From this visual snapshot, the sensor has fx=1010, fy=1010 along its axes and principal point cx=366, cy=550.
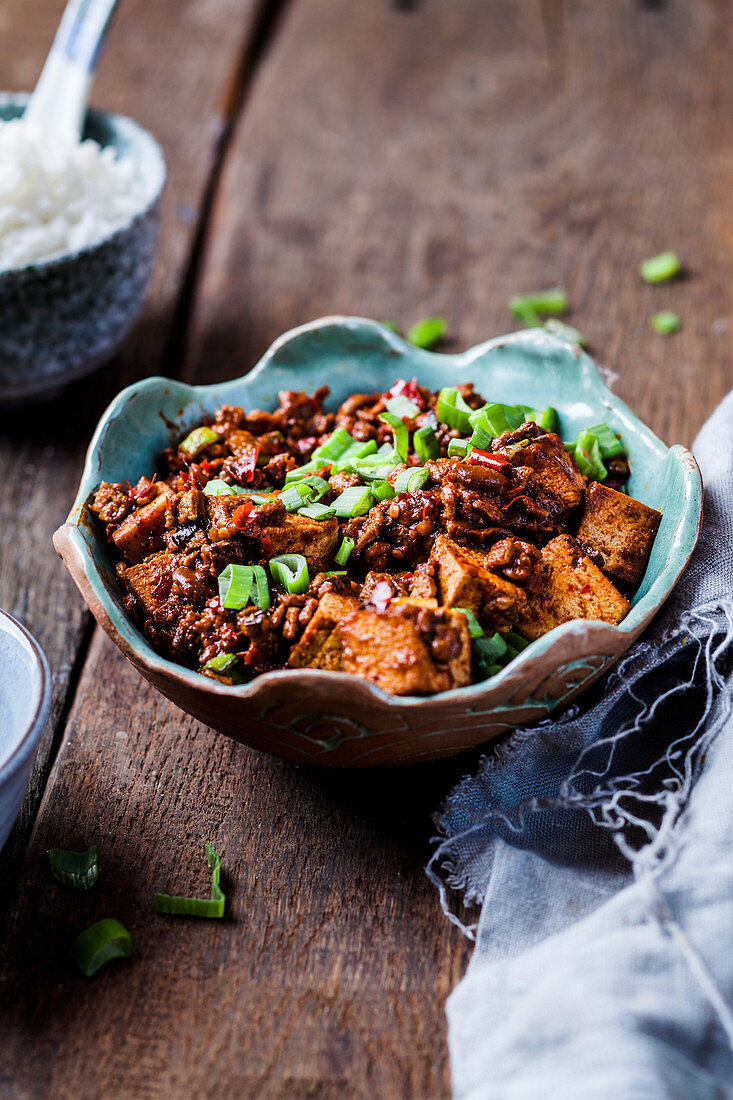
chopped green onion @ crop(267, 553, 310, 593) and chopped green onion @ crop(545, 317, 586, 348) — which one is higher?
chopped green onion @ crop(267, 553, 310, 593)

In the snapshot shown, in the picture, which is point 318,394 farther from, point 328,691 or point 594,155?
point 594,155

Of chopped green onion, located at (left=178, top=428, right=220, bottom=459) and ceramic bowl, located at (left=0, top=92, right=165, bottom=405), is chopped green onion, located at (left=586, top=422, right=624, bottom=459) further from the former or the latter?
ceramic bowl, located at (left=0, top=92, right=165, bottom=405)

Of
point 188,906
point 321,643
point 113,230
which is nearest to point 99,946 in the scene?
point 188,906

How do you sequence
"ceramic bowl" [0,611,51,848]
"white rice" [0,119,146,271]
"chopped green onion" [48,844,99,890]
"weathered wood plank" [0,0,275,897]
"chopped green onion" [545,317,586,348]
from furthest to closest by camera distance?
1. "chopped green onion" [545,317,586,348]
2. "white rice" [0,119,146,271]
3. "weathered wood plank" [0,0,275,897]
4. "chopped green onion" [48,844,99,890]
5. "ceramic bowl" [0,611,51,848]

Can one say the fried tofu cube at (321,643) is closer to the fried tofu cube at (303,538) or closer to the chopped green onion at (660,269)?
the fried tofu cube at (303,538)

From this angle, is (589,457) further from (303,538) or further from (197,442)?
(197,442)


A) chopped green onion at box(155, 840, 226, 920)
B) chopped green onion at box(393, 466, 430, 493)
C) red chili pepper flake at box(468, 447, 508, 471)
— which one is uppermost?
red chili pepper flake at box(468, 447, 508, 471)

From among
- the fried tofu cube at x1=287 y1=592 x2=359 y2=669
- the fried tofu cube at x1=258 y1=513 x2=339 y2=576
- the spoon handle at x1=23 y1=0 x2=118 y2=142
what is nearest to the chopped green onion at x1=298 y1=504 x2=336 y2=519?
the fried tofu cube at x1=258 y1=513 x2=339 y2=576
